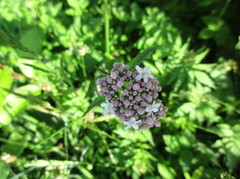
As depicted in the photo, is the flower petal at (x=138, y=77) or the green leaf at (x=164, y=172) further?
the green leaf at (x=164, y=172)

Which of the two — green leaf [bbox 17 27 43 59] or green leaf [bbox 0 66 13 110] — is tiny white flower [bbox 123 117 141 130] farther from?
green leaf [bbox 17 27 43 59]

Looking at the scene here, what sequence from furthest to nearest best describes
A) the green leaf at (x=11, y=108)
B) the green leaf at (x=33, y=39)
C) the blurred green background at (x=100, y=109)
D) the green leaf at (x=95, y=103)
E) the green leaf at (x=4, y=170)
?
the green leaf at (x=33, y=39) < the blurred green background at (x=100, y=109) < the green leaf at (x=11, y=108) < the green leaf at (x=4, y=170) < the green leaf at (x=95, y=103)

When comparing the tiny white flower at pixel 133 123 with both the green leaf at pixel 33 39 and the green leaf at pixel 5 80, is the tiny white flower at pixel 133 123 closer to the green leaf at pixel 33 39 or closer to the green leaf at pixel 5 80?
the green leaf at pixel 5 80

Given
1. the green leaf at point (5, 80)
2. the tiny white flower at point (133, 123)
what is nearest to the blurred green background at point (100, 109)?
the green leaf at point (5, 80)

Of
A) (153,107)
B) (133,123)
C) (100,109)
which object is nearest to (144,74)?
(153,107)

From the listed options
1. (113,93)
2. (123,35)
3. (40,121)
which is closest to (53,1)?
(123,35)
